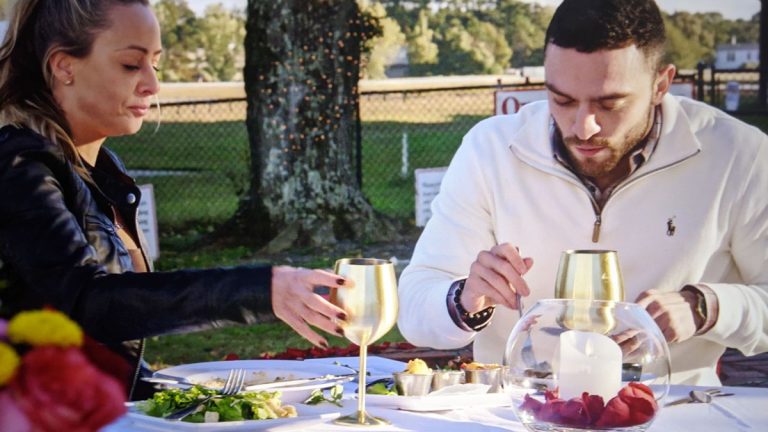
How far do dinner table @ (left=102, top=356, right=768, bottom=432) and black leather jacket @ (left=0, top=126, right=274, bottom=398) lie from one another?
202 millimetres

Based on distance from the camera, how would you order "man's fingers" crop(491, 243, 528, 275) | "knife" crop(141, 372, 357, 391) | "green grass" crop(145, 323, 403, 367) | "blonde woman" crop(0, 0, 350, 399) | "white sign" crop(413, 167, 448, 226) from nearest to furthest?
"blonde woman" crop(0, 0, 350, 399)
"knife" crop(141, 372, 357, 391)
"man's fingers" crop(491, 243, 528, 275)
"green grass" crop(145, 323, 403, 367)
"white sign" crop(413, 167, 448, 226)

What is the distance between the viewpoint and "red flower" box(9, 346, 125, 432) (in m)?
0.74

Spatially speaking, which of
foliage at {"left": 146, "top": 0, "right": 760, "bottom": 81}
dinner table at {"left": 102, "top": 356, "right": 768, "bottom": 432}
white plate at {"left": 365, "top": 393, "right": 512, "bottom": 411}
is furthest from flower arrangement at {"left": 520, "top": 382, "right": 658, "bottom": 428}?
foliage at {"left": 146, "top": 0, "right": 760, "bottom": 81}

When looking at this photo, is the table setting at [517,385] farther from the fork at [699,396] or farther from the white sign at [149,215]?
the white sign at [149,215]

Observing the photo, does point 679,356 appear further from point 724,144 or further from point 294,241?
point 294,241

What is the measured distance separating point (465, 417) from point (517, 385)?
0.25 m

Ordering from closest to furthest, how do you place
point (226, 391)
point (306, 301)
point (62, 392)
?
point (62, 392) < point (306, 301) < point (226, 391)

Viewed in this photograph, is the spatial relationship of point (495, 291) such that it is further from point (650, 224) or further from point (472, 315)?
point (650, 224)

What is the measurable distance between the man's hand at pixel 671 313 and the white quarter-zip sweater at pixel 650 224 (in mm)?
325

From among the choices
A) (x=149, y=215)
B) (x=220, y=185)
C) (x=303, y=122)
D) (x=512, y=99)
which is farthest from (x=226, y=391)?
(x=220, y=185)

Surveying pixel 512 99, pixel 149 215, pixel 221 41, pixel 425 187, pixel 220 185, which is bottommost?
pixel 220 185

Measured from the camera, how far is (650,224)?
276cm

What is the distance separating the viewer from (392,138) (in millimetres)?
17375

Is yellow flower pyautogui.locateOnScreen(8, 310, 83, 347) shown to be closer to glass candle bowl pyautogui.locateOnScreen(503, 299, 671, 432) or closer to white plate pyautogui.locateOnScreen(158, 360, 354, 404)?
glass candle bowl pyautogui.locateOnScreen(503, 299, 671, 432)
